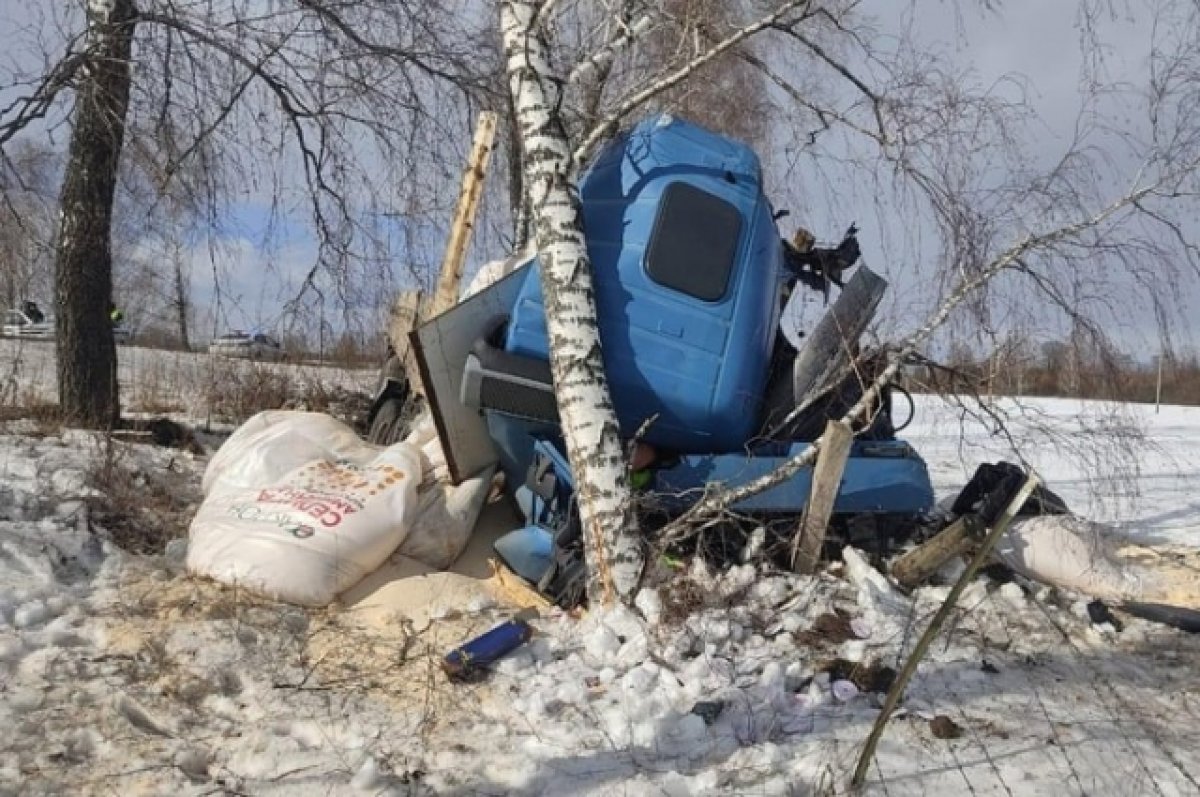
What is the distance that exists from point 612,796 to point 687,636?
111 cm

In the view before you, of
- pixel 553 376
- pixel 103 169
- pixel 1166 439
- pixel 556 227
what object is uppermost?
pixel 103 169

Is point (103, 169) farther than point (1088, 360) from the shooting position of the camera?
Yes

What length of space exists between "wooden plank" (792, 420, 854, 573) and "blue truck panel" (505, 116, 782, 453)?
0.48 m

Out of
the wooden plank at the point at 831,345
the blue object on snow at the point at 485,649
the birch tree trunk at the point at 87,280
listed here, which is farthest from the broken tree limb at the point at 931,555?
the birch tree trunk at the point at 87,280

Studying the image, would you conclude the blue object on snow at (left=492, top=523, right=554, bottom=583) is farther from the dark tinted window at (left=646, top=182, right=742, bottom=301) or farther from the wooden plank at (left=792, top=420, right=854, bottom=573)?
the dark tinted window at (left=646, top=182, right=742, bottom=301)

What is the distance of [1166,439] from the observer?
1323 cm

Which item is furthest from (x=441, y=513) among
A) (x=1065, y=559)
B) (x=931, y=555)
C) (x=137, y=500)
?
(x=1065, y=559)

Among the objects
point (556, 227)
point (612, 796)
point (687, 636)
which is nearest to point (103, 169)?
point (556, 227)

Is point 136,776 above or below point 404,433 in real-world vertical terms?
below

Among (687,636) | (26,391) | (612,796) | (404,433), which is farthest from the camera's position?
(26,391)

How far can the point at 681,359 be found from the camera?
4.60 meters

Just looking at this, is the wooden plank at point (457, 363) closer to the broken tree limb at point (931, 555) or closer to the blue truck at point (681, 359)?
the blue truck at point (681, 359)

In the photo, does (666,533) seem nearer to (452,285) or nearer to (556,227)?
(556,227)

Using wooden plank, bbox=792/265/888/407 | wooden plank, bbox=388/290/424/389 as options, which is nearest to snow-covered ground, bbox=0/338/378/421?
wooden plank, bbox=388/290/424/389
